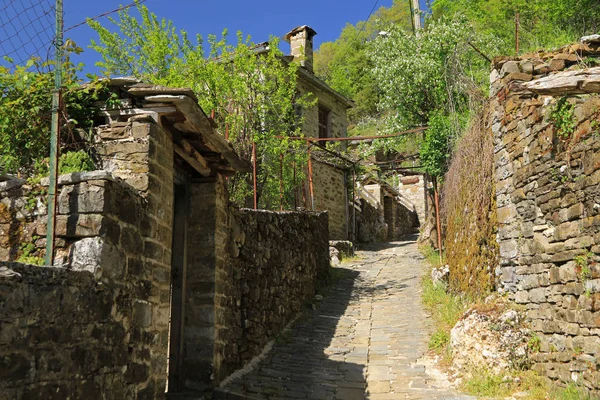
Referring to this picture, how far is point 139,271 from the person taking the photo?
4109 millimetres

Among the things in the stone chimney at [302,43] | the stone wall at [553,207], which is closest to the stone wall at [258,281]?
the stone wall at [553,207]

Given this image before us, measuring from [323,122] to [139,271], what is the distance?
15.4 m

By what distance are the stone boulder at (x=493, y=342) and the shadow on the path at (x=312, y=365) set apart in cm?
131

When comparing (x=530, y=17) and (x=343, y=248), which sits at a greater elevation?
(x=530, y=17)

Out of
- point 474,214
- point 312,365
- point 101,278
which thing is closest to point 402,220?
point 474,214

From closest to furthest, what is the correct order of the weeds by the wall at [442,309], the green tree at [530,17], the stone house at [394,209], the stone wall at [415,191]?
the weeds by the wall at [442,309] → the green tree at [530,17] → the stone house at [394,209] → the stone wall at [415,191]

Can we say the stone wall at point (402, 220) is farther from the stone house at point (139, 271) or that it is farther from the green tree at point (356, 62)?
the stone house at point (139, 271)

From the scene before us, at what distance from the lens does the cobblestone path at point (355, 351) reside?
6082 mm

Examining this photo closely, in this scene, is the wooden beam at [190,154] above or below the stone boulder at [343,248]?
above

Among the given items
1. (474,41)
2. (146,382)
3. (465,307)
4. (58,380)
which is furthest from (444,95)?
(58,380)

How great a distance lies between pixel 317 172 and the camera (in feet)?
54.4

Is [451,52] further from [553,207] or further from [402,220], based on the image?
[402,220]

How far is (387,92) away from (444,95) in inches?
73.4

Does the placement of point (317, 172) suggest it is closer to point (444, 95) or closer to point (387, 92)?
point (387, 92)
